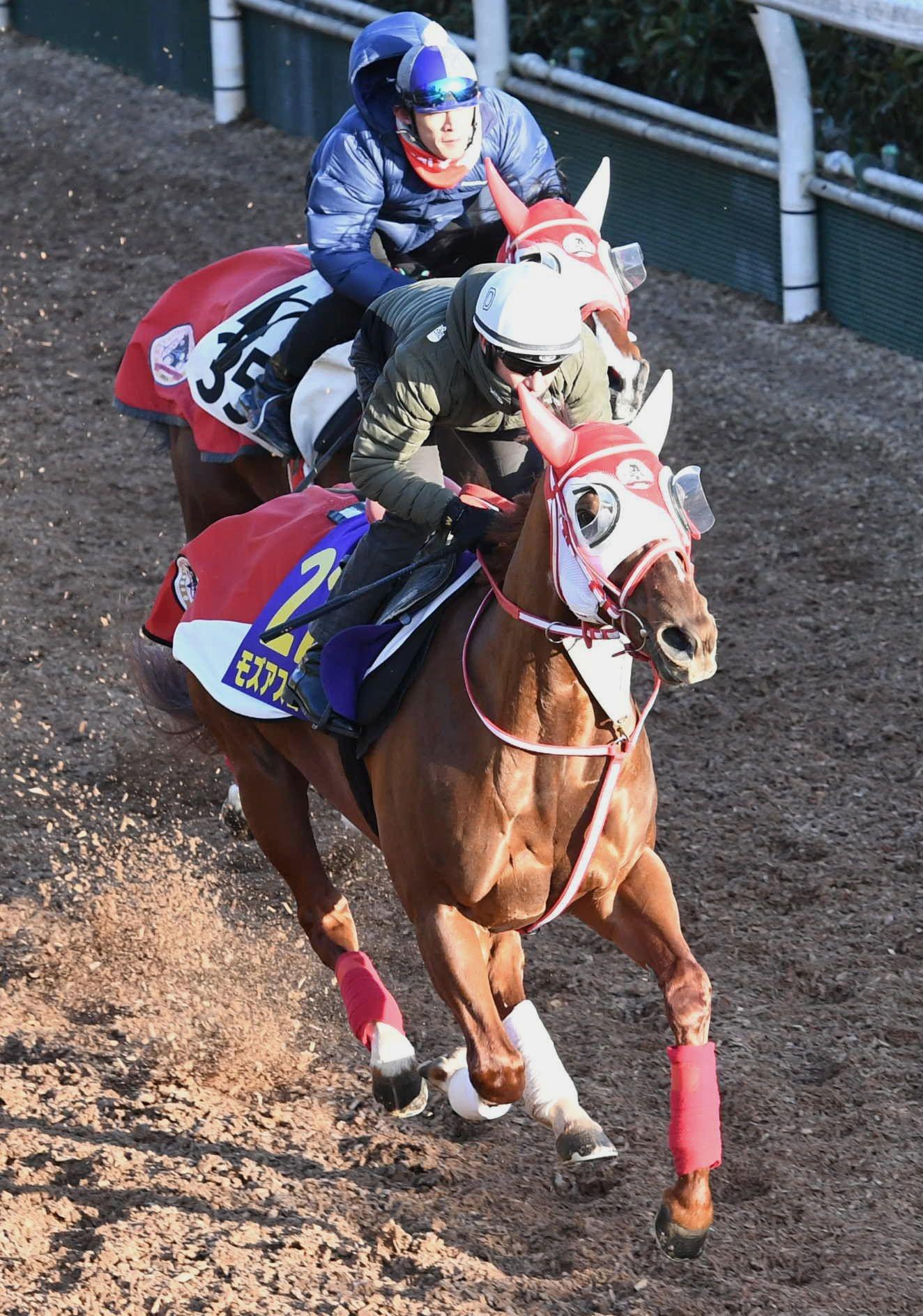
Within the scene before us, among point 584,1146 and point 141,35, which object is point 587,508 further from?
point 141,35

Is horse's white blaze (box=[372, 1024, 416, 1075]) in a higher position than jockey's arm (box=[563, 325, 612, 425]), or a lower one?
lower

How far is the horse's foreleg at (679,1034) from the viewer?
11.7ft

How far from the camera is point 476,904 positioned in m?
3.65

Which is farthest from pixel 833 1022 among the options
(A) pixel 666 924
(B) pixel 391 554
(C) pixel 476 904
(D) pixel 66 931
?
(D) pixel 66 931

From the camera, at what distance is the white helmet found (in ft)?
11.2

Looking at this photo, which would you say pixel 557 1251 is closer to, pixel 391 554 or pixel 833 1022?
pixel 833 1022

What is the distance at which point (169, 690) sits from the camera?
5.18m

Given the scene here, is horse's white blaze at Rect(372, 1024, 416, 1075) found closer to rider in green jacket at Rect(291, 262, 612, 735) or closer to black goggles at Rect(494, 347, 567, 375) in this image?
rider in green jacket at Rect(291, 262, 612, 735)

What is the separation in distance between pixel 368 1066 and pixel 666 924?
4.00 ft

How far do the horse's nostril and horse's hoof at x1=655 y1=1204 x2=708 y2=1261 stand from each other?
50.1 inches

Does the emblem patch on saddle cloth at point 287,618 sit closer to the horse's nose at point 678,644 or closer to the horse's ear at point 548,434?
the horse's ear at point 548,434

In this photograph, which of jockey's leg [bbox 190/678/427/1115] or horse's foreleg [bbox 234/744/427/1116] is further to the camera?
jockey's leg [bbox 190/678/427/1115]

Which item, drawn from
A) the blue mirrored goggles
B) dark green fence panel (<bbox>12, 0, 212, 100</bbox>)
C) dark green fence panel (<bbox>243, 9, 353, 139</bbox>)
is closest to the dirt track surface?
the blue mirrored goggles

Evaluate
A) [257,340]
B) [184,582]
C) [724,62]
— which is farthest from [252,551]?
[724,62]
